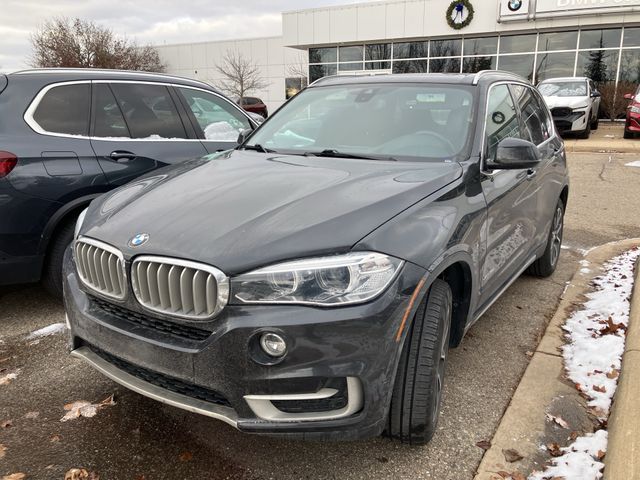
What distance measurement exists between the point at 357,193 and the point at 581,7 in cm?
2365

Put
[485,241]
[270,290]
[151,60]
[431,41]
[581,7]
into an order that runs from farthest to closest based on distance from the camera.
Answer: [151,60]
[431,41]
[581,7]
[485,241]
[270,290]

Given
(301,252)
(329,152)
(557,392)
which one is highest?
(329,152)

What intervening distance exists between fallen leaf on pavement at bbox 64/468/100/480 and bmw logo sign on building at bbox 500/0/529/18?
24789mm

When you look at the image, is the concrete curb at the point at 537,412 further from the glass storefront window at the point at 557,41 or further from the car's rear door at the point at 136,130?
the glass storefront window at the point at 557,41

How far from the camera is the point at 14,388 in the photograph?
3.04m

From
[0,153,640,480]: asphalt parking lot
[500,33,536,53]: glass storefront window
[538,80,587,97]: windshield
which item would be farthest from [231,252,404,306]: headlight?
[500,33,536,53]: glass storefront window

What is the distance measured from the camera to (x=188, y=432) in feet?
8.64

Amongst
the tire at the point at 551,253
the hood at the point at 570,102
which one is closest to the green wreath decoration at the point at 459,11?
the hood at the point at 570,102

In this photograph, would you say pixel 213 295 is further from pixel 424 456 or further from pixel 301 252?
pixel 424 456

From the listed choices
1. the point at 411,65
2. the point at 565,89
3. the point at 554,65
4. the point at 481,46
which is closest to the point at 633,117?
the point at 565,89

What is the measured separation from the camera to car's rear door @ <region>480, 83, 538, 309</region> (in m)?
3.03

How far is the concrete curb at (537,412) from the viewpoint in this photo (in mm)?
2426

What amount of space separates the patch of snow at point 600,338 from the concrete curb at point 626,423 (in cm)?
9

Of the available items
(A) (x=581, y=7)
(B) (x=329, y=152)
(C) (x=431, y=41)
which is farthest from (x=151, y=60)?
(B) (x=329, y=152)
